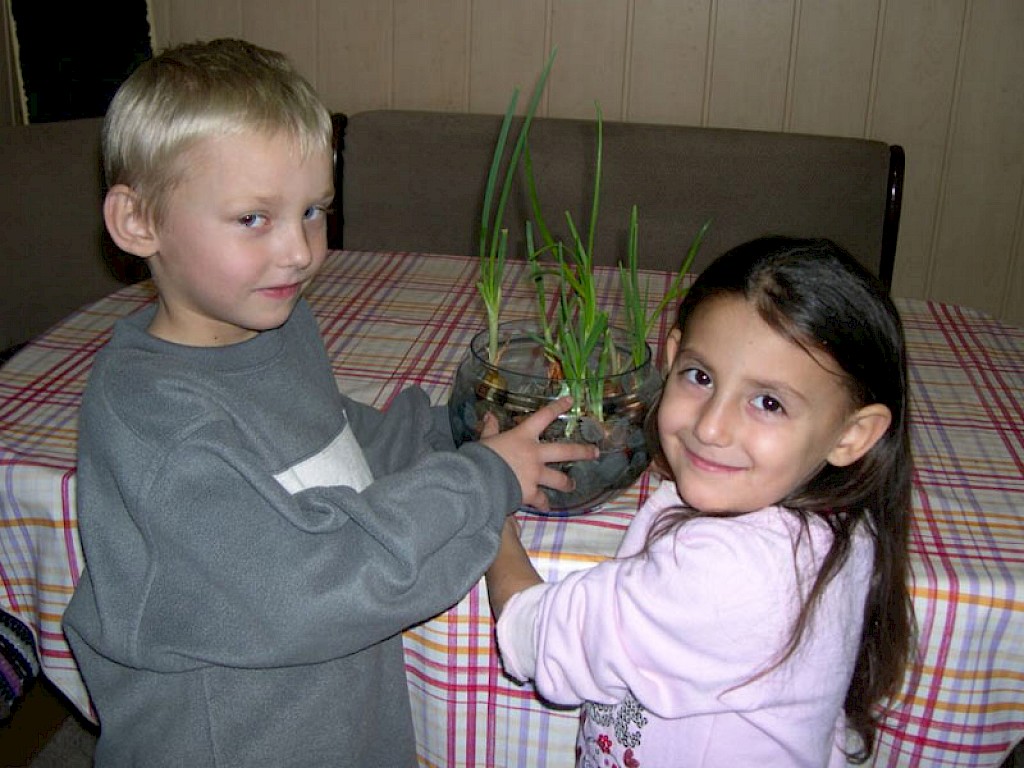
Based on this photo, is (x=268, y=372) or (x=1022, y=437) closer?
(x=268, y=372)

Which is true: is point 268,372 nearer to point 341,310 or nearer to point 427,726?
point 427,726

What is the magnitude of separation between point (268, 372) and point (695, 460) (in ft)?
1.34

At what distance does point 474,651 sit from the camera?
994 millimetres

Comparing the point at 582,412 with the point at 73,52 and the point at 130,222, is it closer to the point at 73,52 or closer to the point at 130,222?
the point at 130,222

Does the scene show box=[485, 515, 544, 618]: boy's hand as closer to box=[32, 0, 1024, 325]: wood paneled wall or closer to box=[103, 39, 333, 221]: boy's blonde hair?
box=[103, 39, 333, 221]: boy's blonde hair

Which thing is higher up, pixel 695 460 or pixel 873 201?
pixel 695 460

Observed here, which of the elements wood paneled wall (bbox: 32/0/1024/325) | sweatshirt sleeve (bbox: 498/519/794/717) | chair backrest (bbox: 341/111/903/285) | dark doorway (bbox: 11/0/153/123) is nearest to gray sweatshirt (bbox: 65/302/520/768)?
sweatshirt sleeve (bbox: 498/519/794/717)

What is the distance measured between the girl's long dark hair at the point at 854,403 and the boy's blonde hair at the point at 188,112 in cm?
39

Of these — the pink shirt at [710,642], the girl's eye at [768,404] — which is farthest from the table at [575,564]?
the girl's eye at [768,404]

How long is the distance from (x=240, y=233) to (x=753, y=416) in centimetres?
46

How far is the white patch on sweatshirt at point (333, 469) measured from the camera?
2.97 feet

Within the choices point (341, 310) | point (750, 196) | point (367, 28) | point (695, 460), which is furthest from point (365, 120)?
point (695, 460)

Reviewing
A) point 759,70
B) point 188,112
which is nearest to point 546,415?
point 188,112

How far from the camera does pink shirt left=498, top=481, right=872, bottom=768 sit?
786mm
